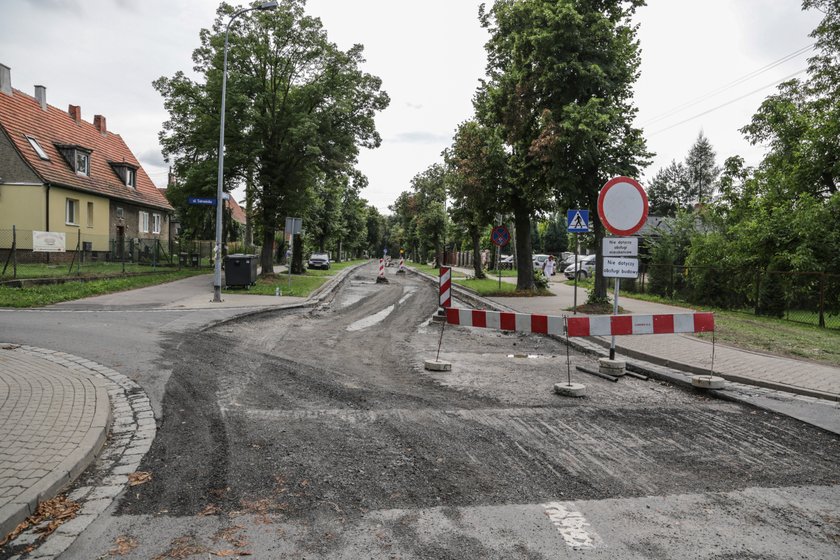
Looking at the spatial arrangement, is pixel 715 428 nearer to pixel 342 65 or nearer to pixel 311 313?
pixel 311 313

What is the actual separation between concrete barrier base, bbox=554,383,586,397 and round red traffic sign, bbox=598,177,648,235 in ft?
10.7

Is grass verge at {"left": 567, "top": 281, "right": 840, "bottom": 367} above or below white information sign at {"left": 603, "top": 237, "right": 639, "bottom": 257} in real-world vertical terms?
below

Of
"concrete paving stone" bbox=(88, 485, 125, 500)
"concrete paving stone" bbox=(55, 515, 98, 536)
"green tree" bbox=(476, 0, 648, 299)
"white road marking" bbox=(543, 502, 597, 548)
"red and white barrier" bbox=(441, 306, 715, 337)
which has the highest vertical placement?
"green tree" bbox=(476, 0, 648, 299)

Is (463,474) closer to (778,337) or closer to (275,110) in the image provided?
(778,337)

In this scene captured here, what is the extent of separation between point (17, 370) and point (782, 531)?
8322 mm

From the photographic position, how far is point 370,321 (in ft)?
47.3

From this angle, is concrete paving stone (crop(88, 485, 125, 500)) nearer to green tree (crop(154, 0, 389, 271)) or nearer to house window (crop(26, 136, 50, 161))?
green tree (crop(154, 0, 389, 271))

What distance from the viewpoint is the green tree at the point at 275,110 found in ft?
81.1

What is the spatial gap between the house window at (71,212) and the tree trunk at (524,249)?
25.6m

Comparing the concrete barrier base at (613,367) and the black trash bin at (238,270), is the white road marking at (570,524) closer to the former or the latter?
the concrete barrier base at (613,367)

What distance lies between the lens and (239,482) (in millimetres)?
4020

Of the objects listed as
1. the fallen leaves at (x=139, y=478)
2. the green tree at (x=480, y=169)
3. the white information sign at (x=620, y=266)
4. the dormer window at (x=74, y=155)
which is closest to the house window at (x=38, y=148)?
the dormer window at (x=74, y=155)

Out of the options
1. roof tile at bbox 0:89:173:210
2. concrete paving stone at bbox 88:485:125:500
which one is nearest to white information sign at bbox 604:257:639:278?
concrete paving stone at bbox 88:485:125:500

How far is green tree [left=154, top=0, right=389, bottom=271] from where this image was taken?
24.7 meters
